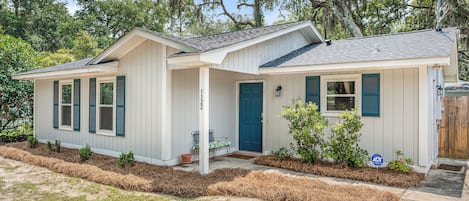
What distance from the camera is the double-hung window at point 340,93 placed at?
700cm

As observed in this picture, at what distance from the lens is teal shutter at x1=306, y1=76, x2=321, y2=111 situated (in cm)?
738

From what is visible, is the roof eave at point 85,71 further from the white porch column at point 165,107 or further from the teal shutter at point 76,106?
the white porch column at point 165,107

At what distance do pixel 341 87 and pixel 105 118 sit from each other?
5919mm

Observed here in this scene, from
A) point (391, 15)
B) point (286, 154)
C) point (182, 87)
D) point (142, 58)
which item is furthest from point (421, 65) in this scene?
point (391, 15)

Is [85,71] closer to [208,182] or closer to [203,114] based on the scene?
[203,114]

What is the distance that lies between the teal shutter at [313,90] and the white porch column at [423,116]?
2.05 m

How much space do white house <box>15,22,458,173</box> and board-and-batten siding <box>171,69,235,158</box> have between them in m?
0.03

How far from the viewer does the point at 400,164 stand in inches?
246

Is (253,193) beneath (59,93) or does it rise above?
beneath

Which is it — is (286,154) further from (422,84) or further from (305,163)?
(422,84)

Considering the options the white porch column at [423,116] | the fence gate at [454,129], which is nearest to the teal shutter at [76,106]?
the white porch column at [423,116]

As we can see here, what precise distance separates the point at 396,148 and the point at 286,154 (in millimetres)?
2368

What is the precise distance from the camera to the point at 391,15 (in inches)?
A: 701

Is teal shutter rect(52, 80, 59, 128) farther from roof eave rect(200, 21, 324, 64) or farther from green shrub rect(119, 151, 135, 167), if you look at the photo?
roof eave rect(200, 21, 324, 64)
